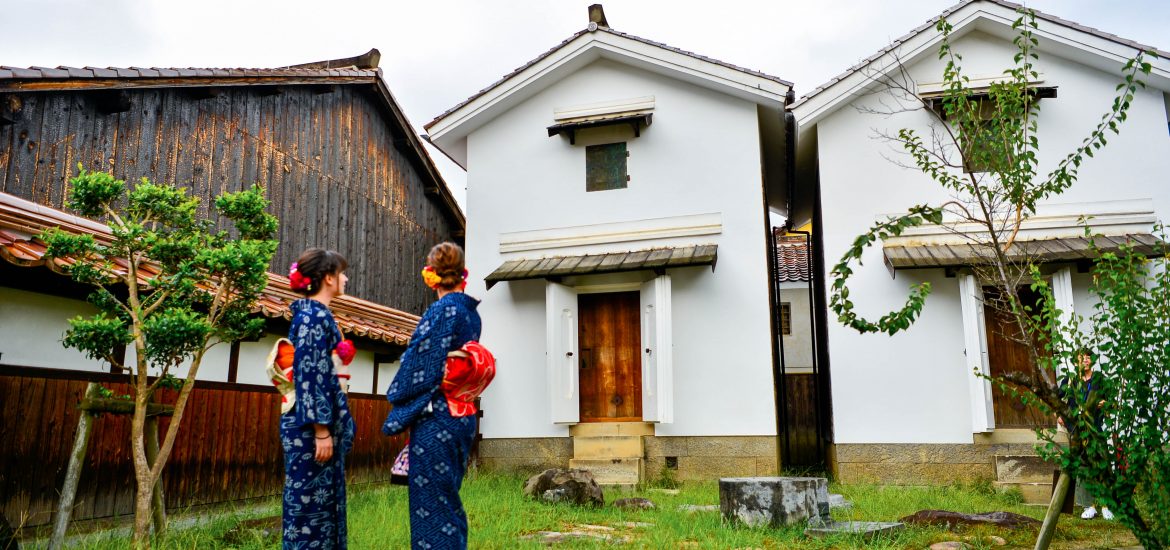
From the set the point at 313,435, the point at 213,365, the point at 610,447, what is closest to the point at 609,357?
the point at 610,447

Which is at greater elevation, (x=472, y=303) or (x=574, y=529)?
(x=472, y=303)

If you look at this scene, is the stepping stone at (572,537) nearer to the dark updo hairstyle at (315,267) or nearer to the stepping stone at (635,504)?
the stepping stone at (635,504)

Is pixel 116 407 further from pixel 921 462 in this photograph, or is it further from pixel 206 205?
pixel 921 462

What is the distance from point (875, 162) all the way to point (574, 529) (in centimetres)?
671

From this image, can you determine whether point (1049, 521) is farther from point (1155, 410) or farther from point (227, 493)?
point (227, 493)

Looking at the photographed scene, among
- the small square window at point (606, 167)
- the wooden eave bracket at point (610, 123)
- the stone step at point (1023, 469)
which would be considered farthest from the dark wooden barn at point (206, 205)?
the stone step at point (1023, 469)

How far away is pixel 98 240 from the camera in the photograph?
7762mm

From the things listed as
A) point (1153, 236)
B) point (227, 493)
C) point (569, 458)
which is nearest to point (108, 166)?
point (227, 493)

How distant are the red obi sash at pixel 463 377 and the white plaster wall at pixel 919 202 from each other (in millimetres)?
7207

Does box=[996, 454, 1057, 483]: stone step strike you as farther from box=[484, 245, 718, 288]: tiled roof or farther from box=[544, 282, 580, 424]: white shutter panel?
box=[544, 282, 580, 424]: white shutter panel

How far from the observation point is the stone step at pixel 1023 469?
8.50 m

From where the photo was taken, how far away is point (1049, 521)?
4.18 m

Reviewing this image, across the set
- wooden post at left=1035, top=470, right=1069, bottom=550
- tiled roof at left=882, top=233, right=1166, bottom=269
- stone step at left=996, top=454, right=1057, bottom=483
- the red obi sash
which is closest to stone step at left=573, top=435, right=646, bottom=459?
tiled roof at left=882, top=233, right=1166, bottom=269

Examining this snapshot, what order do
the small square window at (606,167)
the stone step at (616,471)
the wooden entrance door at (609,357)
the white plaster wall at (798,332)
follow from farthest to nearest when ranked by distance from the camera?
the white plaster wall at (798,332) < the small square window at (606,167) < the wooden entrance door at (609,357) < the stone step at (616,471)
